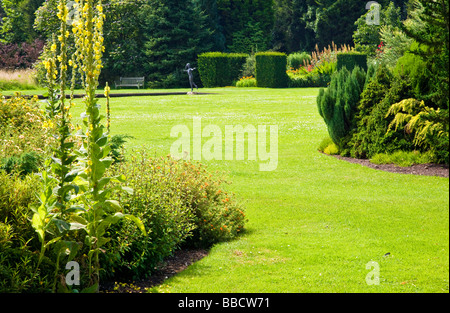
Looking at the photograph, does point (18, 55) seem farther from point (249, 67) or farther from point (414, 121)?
point (414, 121)

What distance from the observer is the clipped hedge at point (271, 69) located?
2770cm

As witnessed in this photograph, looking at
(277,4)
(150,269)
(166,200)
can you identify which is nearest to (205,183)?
(166,200)

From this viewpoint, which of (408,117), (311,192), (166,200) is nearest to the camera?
(166,200)

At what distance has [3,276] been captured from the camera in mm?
3639

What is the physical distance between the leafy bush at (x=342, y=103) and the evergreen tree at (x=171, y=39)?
21.9 meters

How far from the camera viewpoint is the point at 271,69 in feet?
91.1

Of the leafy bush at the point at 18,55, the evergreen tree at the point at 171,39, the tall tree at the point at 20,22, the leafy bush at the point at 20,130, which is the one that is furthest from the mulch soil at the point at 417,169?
the tall tree at the point at 20,22

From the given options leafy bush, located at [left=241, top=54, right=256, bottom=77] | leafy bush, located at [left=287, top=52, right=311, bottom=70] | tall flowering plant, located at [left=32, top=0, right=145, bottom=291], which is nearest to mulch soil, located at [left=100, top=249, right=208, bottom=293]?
tall flowering plant, located at [left=32, top=0, right=145, bottom=291]

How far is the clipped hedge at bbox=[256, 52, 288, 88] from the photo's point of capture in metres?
27.7

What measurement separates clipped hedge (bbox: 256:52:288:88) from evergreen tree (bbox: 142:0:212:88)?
244 inches

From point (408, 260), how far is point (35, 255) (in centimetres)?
322

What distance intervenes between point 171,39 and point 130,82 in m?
4.02

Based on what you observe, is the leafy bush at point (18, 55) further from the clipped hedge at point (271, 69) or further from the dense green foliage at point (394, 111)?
the dense green foliage at point (394, 111)
